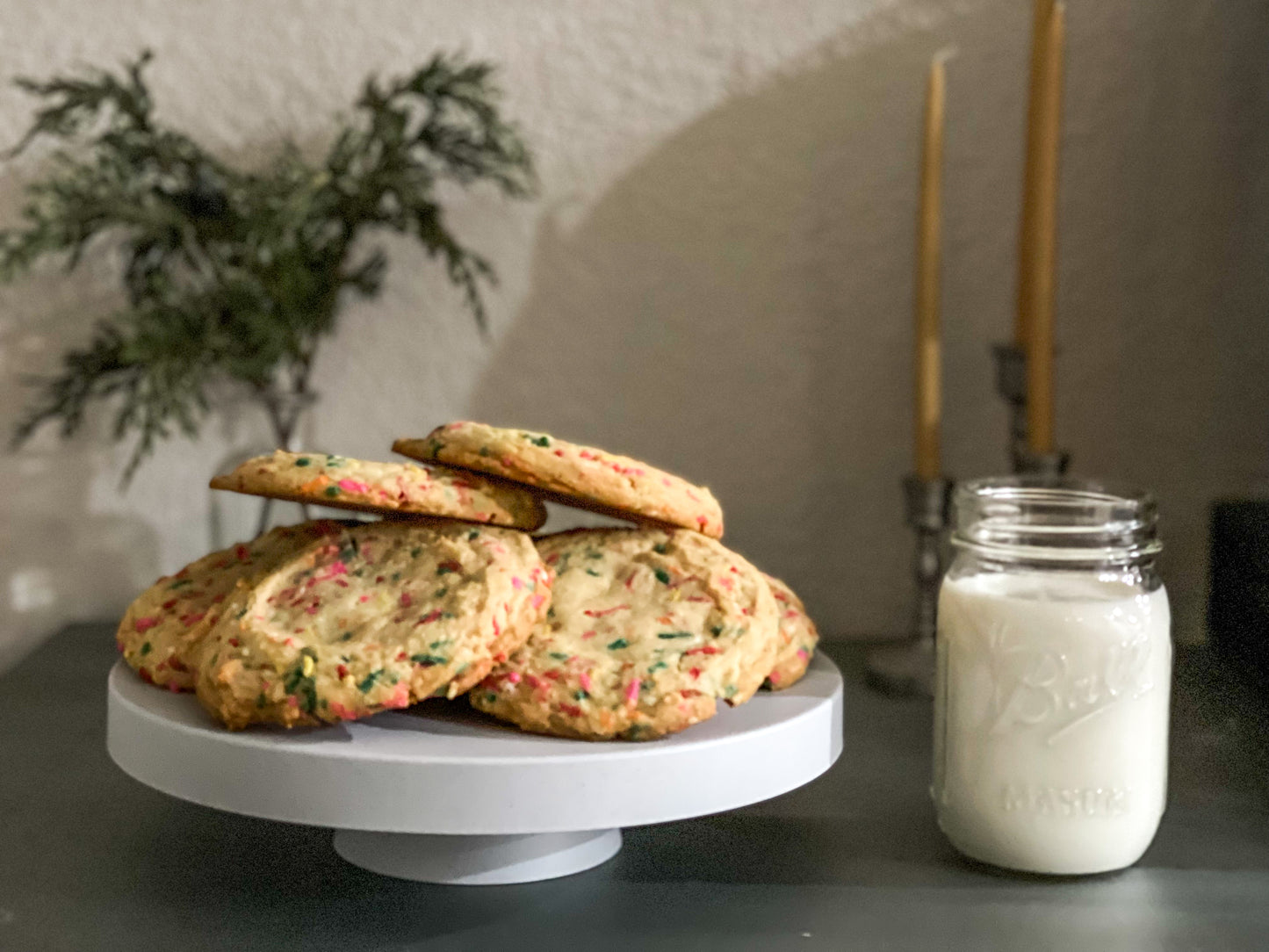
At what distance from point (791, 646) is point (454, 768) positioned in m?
0.22

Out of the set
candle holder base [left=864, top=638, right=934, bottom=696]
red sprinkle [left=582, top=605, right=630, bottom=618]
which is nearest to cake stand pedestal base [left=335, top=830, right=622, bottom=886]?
red sprinkle [left=582, top=605, right=630, bottom=618]

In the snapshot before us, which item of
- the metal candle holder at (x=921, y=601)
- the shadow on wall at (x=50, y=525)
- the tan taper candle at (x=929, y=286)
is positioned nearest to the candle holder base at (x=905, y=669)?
the metal candle holder at (x=921, y=601)

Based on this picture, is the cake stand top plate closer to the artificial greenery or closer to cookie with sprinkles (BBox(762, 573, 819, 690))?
cookie with sprinkles (BBox(762, 573, 819, 690))

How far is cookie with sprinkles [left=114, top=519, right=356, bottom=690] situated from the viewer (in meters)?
0.64

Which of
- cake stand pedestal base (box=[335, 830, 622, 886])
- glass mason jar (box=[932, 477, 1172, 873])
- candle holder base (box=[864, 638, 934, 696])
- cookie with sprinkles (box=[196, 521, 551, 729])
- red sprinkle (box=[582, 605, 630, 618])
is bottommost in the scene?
candle holder base (box=[864, 638, 934, 696])

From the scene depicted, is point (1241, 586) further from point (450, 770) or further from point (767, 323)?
point (450, 770)

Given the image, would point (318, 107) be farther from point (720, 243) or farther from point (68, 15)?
point (720, 243)

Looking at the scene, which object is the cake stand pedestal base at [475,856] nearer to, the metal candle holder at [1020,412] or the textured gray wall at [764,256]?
the metal candle holder at [1020,412]

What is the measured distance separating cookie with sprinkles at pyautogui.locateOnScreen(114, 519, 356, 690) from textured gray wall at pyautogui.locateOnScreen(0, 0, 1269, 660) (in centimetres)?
52

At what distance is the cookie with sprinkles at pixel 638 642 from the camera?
58cm

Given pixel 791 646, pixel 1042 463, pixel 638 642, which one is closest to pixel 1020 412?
pixel 1042 463

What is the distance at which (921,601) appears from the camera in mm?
1083

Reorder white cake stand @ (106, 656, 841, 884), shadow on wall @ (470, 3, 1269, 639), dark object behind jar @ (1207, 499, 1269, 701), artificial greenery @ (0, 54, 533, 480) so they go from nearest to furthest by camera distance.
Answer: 1. white cake stand @ (106, 656, 841, 884)
2. dark object behind jar @ (1207, 499, 1269, 701)
3. artificial greenery @ (0, 54, 533, 480)
4. shadow on wall @ (470, 3, 1269, 639)

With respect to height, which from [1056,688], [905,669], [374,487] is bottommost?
[905,669]
